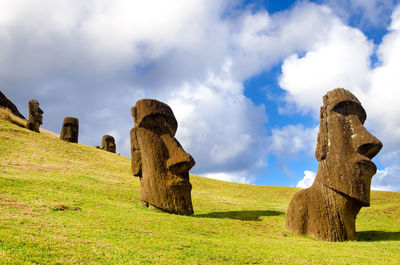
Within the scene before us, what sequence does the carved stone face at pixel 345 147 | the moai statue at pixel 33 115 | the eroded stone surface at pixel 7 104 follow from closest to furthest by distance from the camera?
the carved stone face at pixel 345 147, the moai statue at pixel 33 115, the eroded stone surface at pixel 7 104

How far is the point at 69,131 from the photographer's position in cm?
4366

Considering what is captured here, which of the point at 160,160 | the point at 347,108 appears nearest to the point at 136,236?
the point at 160,160

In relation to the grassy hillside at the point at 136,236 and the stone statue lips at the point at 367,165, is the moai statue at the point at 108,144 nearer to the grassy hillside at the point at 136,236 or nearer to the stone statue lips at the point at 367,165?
the grassy hillside at the point at 136,236

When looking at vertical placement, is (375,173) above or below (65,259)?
above

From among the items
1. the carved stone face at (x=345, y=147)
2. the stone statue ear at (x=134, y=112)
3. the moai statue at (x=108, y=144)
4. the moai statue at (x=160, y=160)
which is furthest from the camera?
the moai statue at (x=108, y=144)

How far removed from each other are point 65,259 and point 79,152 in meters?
32.7

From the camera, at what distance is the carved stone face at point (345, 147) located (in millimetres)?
12195

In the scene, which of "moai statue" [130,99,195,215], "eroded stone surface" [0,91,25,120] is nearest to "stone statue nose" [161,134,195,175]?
"moai statue" [130,99,195,215]

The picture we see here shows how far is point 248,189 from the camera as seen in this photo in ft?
110

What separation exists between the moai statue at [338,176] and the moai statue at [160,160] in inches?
195

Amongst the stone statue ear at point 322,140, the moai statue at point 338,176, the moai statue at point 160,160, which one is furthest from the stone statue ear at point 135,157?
the stone statue ear at point 322,140

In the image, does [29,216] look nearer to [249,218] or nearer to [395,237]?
[249,218]

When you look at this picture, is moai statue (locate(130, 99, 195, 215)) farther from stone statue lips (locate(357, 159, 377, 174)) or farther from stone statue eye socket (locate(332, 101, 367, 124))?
stone statue lips (locate(357, 159, 377, 174))

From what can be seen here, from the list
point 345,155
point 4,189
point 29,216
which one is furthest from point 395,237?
point 4,189
